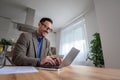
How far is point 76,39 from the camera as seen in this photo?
146 inches

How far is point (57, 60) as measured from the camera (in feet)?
3.09

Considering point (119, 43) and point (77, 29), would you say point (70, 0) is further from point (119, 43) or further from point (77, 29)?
point (119, 43)

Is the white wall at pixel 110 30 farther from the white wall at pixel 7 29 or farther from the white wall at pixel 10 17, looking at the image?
the white wall at pixel 7 29

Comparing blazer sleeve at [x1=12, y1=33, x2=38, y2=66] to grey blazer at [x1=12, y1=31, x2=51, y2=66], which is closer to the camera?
blazer sleeve at [x1=12, y1=33, x2=38, y2=66]

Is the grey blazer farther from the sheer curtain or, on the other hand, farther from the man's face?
the sheer curtain

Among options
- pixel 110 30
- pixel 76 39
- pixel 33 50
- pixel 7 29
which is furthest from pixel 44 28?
pixel 7 29

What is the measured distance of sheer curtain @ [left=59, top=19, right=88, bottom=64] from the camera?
3242mm

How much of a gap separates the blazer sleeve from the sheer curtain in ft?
8.04

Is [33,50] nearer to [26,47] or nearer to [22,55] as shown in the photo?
[26,47]

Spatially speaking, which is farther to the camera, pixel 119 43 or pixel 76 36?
pixel 76 36

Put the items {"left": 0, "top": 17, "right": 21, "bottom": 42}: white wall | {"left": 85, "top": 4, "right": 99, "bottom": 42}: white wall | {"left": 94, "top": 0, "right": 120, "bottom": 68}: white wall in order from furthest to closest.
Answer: {"left": 0, "top": 17, "right": 21, "bottom": 42}: white wall, {"left": 85, "top": 4, "right": 99, "bottom": 42}: white wall, {"left": 94, "top": 0, "right": 120, "bottom": 68}: white wall

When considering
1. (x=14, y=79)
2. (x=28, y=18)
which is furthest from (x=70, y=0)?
(x=14, y=79)

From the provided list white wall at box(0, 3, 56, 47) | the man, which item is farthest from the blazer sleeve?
white wall at box(0, 3, 56, 47)

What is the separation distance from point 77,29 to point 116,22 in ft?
6.89
